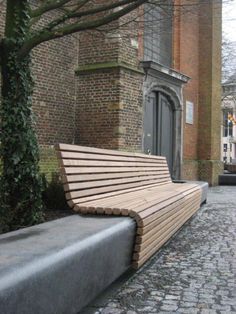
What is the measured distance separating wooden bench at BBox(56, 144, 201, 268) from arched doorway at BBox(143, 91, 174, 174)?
7467mm

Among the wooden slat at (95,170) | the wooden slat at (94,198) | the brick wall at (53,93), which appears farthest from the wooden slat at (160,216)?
the brick wall at (53,93)

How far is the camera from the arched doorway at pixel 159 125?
1542 cm

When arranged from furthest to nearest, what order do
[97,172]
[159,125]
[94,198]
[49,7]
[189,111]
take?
1. [189,111]
2. [159,125]
3. [49,7]
4. [97,172]
5. [94,198]

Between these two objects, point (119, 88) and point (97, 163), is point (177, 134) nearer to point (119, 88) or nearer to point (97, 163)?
point (119, 88)

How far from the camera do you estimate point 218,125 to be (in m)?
20.2

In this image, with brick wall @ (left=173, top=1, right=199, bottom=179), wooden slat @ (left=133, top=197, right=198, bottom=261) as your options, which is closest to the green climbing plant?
wooden slat @ (left=133, top=197, right=198, bottom=261)

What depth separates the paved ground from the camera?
3.98m

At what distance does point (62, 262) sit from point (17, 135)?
344 centimetres

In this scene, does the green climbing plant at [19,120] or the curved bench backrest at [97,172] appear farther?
the green climbing plant at [19,120]

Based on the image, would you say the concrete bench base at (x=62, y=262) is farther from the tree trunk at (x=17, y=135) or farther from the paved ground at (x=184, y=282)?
the tree trunk at (x=17, y=135)

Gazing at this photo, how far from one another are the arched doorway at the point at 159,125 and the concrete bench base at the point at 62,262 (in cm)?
1102

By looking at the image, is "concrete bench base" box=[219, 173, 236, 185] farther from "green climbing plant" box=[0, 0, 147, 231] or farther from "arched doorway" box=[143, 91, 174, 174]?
"green climbing plant" box=[0, 0, 147, 231]

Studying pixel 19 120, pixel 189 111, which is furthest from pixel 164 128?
pixel 19 120

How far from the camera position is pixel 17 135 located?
618 centimetres
